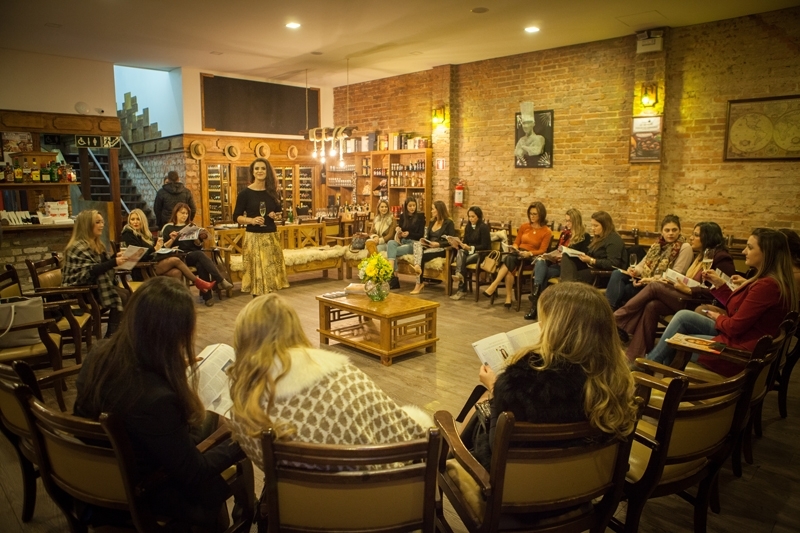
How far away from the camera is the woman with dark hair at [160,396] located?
66.5 inches

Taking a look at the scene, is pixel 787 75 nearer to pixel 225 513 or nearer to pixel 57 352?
pixel 225 513

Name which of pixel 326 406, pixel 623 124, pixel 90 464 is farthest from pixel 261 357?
pixel 623 124

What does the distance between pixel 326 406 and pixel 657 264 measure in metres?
4.37

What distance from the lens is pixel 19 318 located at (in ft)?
10.9

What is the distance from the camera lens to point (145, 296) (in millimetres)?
1790

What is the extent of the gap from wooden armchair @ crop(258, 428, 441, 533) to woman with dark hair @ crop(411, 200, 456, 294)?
571 centimetres

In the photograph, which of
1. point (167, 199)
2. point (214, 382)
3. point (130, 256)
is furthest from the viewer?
point (167, 199)

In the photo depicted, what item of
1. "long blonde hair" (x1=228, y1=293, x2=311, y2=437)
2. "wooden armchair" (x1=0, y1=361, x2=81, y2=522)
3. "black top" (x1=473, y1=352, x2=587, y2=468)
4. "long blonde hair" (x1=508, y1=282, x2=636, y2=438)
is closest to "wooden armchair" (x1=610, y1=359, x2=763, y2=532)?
"long blonde hair" (x1=508, y1=282, x2=636, y2=438)

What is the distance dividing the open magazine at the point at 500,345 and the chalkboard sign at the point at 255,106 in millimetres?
8656

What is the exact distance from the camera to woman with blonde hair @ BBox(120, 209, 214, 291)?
5820 mm

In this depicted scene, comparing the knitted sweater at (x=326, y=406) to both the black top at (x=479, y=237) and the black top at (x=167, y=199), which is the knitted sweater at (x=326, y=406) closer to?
the black top at (x=479, y=237)

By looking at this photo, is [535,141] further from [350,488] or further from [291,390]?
[350,488]

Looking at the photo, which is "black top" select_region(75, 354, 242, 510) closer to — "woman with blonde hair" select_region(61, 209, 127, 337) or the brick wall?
"woman with blonde hair" select_region(61, 209, 127, 337)

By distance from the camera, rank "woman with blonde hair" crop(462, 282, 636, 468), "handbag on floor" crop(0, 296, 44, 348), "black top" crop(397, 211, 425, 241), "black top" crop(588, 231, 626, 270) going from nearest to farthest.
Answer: "woman with blonde hair" crop(462, 282, 636, 468), "handbag on floor" crop(0, 296, 44, 348), "black top" crop(588, 231, 626, 270), "black top" crop(397, 211, 425, 241)
